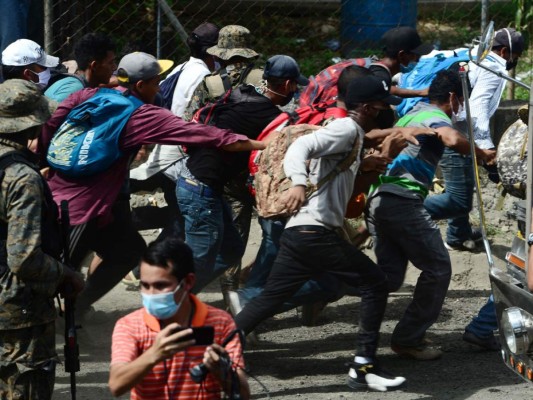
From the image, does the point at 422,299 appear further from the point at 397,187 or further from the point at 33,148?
the point at 33,148

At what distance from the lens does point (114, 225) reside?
6.70 metres

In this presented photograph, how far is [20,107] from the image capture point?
4.92 m

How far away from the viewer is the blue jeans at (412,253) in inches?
249

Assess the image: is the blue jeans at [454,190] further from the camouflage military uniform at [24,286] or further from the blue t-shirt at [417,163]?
the camouflage military uniform at [24,286]

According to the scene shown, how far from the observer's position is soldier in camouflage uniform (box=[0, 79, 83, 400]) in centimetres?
470

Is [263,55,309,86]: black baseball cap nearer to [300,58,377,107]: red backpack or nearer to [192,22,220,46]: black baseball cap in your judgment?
[300,58,377,107]: red backpack

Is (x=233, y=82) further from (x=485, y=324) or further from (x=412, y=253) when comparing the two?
(x=485, y=324)

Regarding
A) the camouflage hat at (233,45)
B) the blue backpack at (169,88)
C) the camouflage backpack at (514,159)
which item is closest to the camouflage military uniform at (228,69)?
the camouflage hat at (233,45)

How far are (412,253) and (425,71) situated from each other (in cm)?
238

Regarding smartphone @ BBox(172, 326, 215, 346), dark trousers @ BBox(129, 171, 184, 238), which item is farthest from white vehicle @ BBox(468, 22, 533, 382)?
dark trousers @ BBox(129, 171, 184, 238)

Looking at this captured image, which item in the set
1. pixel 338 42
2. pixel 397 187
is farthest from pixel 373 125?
pixel 338 42

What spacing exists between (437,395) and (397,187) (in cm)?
119

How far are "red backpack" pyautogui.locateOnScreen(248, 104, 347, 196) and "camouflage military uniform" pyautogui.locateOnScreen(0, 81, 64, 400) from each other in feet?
5.24

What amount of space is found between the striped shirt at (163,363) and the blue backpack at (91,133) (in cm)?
229
